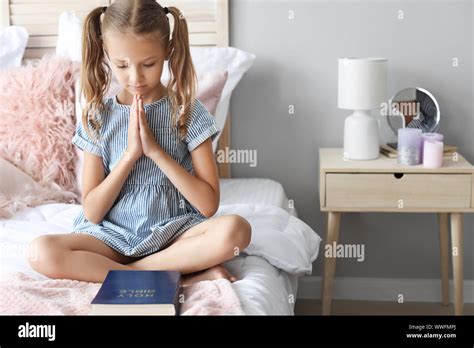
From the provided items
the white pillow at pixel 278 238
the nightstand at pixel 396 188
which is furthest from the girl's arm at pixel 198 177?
the nightstand at pixel 396 188

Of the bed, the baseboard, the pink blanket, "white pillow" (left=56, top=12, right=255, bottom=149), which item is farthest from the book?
the baseboard

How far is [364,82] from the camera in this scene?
2.31 metres

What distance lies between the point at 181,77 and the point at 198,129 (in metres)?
0.13

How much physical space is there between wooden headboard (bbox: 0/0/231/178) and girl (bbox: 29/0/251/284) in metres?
0.75

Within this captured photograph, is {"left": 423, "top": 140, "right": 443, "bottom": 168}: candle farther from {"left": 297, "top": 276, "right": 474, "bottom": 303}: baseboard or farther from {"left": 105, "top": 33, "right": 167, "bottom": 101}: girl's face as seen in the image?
{"left": 105, "top": 33, "right": 167, "bottom": 101}: girl's face

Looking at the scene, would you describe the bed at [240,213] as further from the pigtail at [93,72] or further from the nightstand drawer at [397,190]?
the pigtail at [93,72]

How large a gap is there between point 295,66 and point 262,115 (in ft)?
0.65

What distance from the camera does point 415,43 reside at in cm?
253

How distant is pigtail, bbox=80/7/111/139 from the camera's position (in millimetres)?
1829

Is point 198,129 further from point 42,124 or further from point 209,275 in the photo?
point 42,124

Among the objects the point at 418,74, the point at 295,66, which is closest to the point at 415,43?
the point at 418,74

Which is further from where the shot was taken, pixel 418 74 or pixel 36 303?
pixel 418 74
